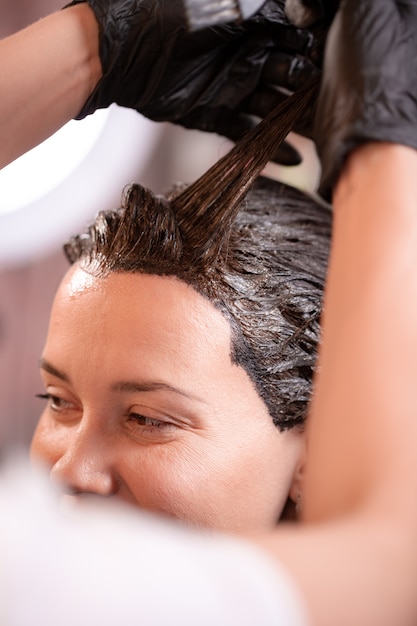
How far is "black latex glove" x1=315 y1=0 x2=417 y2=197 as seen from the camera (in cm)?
60

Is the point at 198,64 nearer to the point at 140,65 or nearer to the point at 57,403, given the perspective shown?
the point at 140,65

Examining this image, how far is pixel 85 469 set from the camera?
0.94 meters

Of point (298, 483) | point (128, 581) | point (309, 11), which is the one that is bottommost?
point (298, 483)

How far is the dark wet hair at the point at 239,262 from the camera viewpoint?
1.01 metres

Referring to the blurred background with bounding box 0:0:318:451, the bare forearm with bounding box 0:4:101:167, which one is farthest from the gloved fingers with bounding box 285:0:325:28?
the blurred background with bounding box 0:0:318:451

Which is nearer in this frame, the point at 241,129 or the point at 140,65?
the point at 140,65

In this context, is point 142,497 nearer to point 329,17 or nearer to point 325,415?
point 325,415

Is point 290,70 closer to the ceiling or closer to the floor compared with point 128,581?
closer to the ceiling

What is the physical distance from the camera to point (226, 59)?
0.95 m

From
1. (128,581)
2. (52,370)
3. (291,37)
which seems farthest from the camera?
(52,370)

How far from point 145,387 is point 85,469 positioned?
13 cm

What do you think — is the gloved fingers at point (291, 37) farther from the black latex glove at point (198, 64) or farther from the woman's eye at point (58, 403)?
the woman's eye at point (58, 403)

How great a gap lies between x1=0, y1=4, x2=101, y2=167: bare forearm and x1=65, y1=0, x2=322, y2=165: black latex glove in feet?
0.07

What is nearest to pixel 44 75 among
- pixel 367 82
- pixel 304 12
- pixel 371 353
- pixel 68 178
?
pixel 304 12
